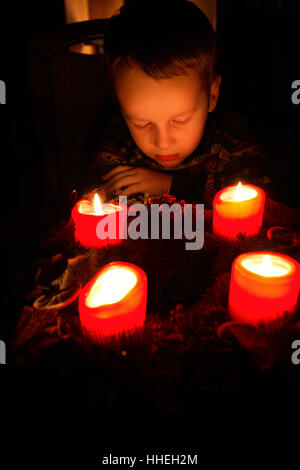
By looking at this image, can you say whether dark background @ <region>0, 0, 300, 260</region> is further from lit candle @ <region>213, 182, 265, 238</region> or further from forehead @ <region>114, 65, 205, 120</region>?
lit candle @ <region>213, 182, 265, 238</region>

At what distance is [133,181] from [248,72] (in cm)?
72

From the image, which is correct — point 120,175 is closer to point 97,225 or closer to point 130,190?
point 130,190

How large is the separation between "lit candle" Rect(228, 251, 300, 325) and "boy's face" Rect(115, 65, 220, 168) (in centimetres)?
56

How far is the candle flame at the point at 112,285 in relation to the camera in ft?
2.03

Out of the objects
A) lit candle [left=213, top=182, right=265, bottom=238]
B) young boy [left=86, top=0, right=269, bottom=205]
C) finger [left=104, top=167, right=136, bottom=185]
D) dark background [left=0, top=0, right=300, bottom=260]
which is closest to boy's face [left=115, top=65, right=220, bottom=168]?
young boy [left=86, top=0, right=269, bottom=205]

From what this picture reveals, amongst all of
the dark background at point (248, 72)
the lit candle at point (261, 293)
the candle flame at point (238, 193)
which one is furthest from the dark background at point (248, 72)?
the lit candle at point (261, 293)

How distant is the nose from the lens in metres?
1.08

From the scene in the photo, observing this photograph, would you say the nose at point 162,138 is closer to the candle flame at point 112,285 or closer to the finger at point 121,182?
the finger at point 121,182

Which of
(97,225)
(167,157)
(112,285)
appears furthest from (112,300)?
(167,157)

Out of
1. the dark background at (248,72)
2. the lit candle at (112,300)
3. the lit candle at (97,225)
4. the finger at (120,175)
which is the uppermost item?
the dark background at (248,72)

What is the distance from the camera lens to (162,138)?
1.09 m

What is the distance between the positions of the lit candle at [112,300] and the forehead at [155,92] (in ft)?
1.75

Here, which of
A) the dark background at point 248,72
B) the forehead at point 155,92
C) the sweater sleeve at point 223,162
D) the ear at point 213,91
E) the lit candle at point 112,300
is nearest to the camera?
the lit candle at point 112,300

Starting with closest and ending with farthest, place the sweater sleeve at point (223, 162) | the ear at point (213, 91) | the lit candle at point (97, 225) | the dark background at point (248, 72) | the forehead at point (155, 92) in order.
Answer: the lit candle at point (97, 225) → the forehead at point (155, 92) → the ear at point (213, 91) → the sweater sleeve at point (223, 162) → the dark background at point (248, 72)
